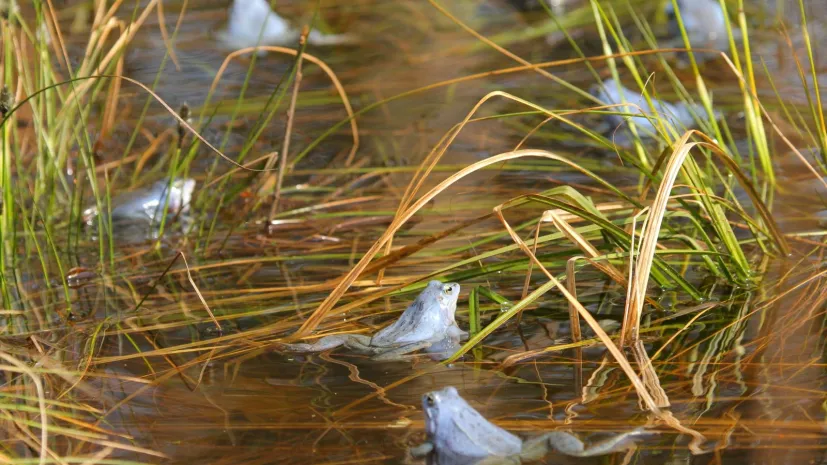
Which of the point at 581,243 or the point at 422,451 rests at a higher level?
the point at 581,243

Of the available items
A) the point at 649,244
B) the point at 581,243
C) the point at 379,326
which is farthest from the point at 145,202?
the point at 649,244

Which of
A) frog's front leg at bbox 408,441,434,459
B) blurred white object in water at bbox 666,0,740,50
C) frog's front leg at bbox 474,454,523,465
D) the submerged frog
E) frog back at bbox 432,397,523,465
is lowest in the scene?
the submerged frog

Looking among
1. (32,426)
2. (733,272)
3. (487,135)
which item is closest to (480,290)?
(733,272)

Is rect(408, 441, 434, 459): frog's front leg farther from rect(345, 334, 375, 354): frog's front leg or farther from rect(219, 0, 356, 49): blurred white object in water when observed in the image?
rect(219, 0, 356, 49): blurred white object in water

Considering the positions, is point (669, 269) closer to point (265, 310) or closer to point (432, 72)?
point (265, 310)

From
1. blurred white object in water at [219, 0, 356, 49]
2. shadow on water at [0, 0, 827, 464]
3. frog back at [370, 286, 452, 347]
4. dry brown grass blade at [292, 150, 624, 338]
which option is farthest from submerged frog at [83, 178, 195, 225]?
blurred white object in water at [219, 0, 356, 49]

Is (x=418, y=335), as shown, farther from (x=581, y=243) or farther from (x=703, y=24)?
(x=703, y=24)
